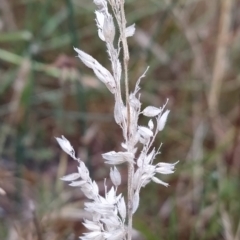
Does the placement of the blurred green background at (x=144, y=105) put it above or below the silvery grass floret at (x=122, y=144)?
above

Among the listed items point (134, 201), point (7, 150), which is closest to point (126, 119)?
point (134, 201)

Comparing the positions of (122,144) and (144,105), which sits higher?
(144,105)

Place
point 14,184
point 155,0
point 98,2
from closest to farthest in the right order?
1. point 98,2
2. point 14,184
3. point 155,0

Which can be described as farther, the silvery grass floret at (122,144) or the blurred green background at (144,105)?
the blurred green background at (144,105)

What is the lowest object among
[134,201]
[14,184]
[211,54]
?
[134,201]

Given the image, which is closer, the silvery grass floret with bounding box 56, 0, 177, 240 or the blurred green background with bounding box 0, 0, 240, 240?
the silvery grass floret with bounding box 56, 0, 177, 240

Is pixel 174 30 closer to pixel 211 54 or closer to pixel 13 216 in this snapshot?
pixel 211 54

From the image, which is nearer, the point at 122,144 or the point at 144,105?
the point at 122,144

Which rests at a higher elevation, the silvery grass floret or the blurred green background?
the blurred green background
